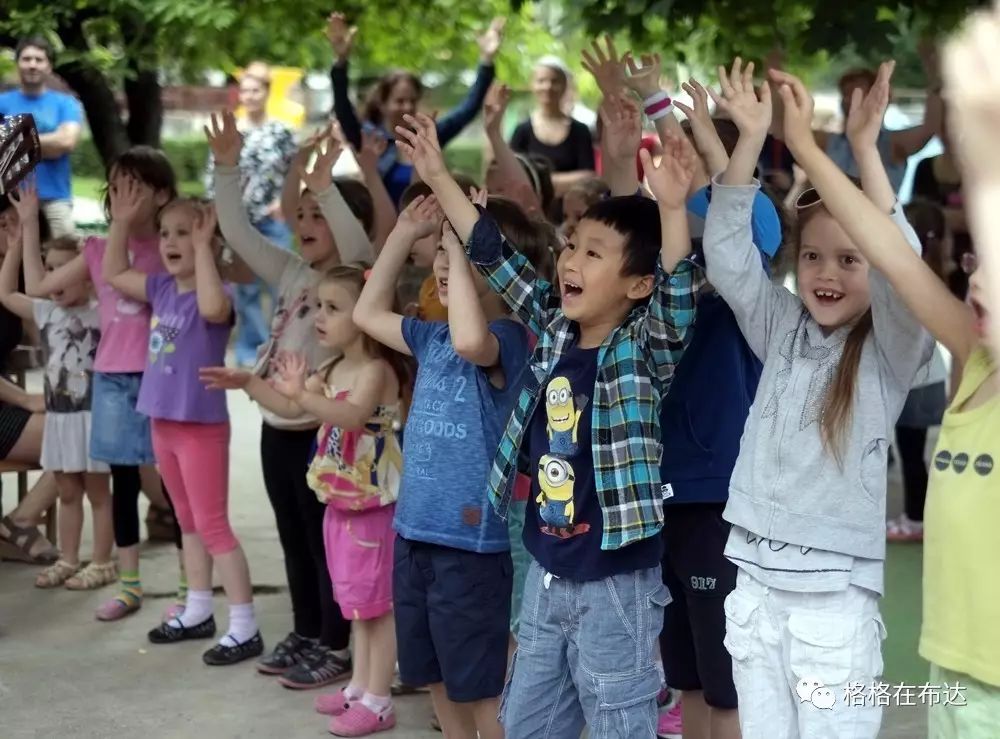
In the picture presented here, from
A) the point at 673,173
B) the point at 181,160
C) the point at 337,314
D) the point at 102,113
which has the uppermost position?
the point at 181,160

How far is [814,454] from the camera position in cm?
281

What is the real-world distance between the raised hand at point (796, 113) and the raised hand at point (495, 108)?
242cm

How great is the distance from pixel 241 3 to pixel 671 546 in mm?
2994

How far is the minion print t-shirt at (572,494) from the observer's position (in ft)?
10.1

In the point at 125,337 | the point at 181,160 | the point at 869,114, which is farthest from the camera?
the point at 181,160

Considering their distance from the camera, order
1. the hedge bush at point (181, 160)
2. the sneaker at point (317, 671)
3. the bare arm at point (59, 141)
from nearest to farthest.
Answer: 1. the sneaker at point (317, 671)
2. the bare arm at point (59, 141)
3. the hedge bush at point (181, 160)

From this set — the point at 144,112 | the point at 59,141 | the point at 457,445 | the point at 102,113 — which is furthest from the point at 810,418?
the point at 59,141

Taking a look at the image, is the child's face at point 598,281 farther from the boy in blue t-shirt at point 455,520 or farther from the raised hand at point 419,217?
the raised hand at point 419,217

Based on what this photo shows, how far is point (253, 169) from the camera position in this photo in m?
9.94

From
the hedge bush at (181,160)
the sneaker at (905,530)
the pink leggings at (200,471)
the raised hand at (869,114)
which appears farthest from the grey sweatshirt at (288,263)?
the hedge bush at (181,160)

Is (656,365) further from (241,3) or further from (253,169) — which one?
(253,169)

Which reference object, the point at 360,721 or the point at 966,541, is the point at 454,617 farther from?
the point at 966,541

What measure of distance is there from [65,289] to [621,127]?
8.18 ft

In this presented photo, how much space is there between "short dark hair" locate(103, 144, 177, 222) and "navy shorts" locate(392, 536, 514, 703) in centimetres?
215
